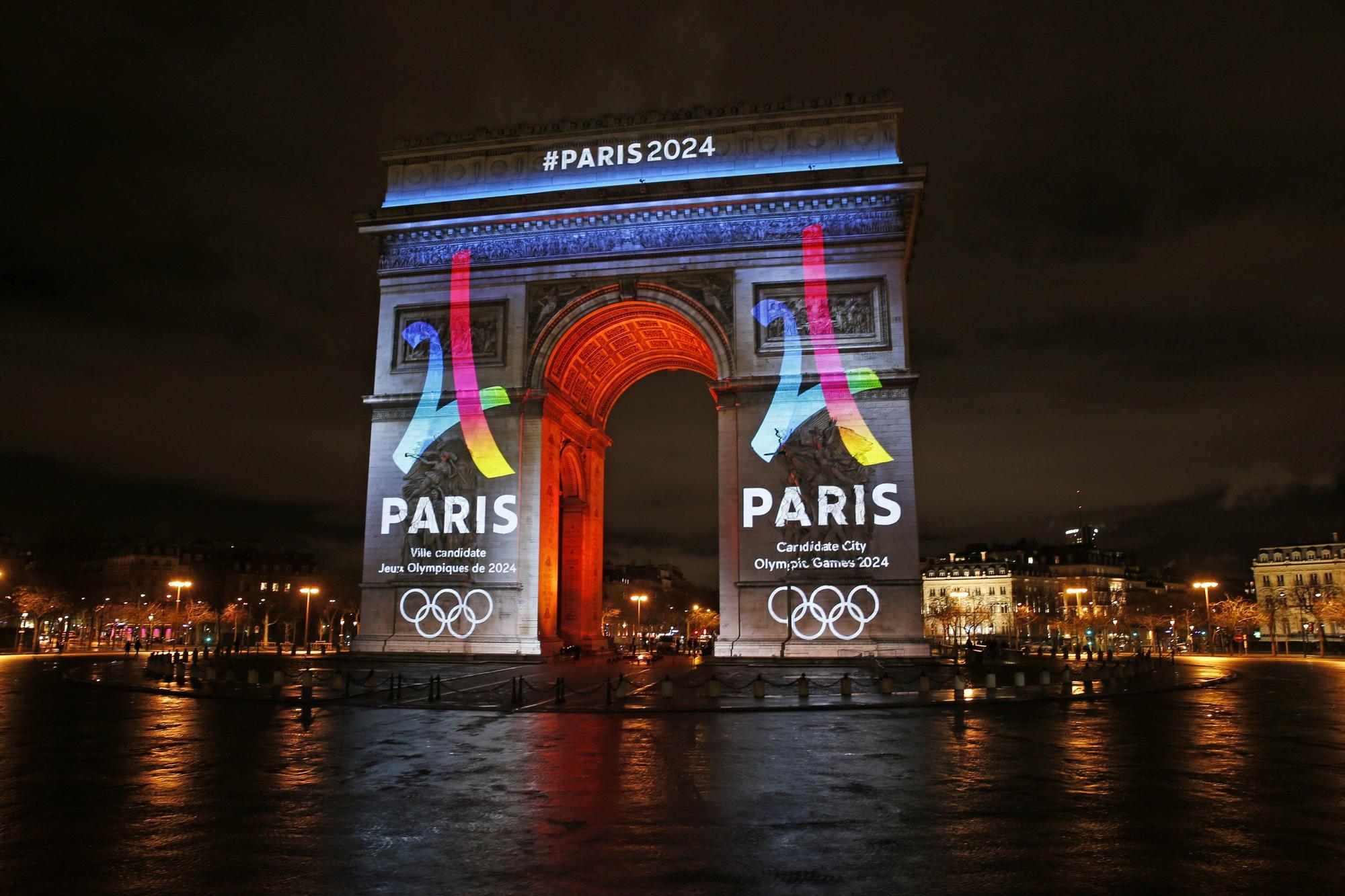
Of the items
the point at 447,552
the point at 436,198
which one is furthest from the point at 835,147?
the point at 447,552

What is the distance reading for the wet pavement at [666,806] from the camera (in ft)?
26.4

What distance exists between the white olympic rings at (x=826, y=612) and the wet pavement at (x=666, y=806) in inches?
621

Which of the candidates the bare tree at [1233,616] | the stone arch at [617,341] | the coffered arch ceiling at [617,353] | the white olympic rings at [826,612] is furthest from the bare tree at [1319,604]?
the stone arch at [617,341]

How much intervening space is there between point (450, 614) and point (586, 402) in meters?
13.4

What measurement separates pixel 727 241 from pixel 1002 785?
30135 millimetres

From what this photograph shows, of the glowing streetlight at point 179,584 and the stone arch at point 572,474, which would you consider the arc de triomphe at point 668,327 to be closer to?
the stone arch at point 572,474

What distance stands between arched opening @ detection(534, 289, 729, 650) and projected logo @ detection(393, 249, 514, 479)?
2.11m

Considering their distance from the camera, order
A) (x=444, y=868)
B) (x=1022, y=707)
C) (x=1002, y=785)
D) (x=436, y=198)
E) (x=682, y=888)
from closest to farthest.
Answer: (x=682, y=888) < (x=444, y=868) < (x=1002, y=785) < (x=1022, y=707) < (x=436, y=198)

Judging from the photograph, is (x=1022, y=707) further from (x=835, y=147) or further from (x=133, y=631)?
(x=133, y=631)

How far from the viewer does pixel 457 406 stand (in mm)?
40281

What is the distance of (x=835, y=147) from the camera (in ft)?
130

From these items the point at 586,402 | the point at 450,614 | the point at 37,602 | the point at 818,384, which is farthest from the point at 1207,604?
the point at 37,602

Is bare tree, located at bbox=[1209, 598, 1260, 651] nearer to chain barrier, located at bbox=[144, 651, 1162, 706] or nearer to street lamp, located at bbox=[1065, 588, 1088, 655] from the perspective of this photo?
street lamp, located at bbox=[1065, 588, 1088, 655]

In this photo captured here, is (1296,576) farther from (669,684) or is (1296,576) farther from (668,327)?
(669,684)
